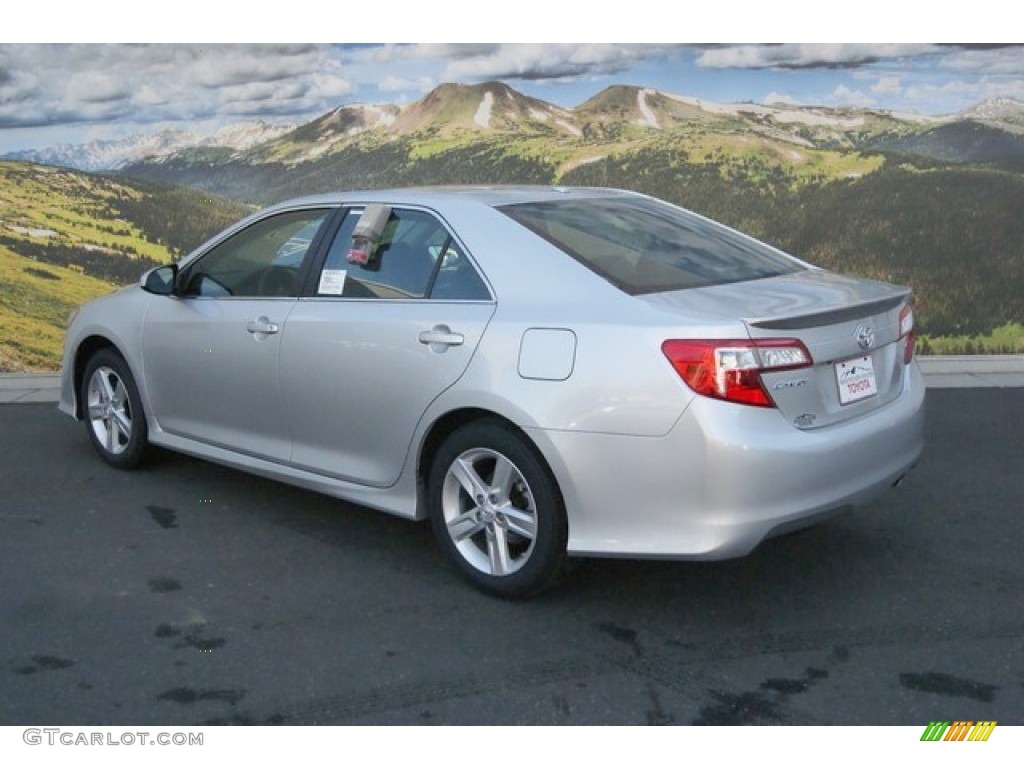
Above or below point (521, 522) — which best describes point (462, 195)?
above

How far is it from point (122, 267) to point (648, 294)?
22.5 feet

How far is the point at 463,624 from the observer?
166 inches

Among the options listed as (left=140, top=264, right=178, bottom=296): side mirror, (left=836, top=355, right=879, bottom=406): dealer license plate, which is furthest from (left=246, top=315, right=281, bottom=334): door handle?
(left=836, top=355, right=879, bottom=406): dealer license plate

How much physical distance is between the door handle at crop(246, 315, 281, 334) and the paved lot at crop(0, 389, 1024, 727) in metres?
0.87

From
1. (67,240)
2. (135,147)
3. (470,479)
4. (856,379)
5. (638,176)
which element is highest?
(135,147)

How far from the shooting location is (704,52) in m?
9.79

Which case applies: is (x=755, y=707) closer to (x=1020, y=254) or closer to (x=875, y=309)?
(x=875, y=309)

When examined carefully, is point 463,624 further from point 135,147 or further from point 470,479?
point 135,147

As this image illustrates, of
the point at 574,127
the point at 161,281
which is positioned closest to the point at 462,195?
the point at 161,281

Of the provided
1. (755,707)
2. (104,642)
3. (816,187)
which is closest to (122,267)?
(816,187)

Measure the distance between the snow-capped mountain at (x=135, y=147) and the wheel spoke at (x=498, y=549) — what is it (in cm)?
651

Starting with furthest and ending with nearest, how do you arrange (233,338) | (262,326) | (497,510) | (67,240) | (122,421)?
1. (67,240)
2. (122,421)
3. (233,338)
4. (262,326)
5. (497,510)

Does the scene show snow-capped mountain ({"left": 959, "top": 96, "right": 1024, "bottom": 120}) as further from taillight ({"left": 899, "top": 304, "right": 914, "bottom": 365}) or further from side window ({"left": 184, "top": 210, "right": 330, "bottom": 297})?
side window ({"left": 184, "top": 210, "right": 330, "bottom": 297})

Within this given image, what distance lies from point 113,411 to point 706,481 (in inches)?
141
